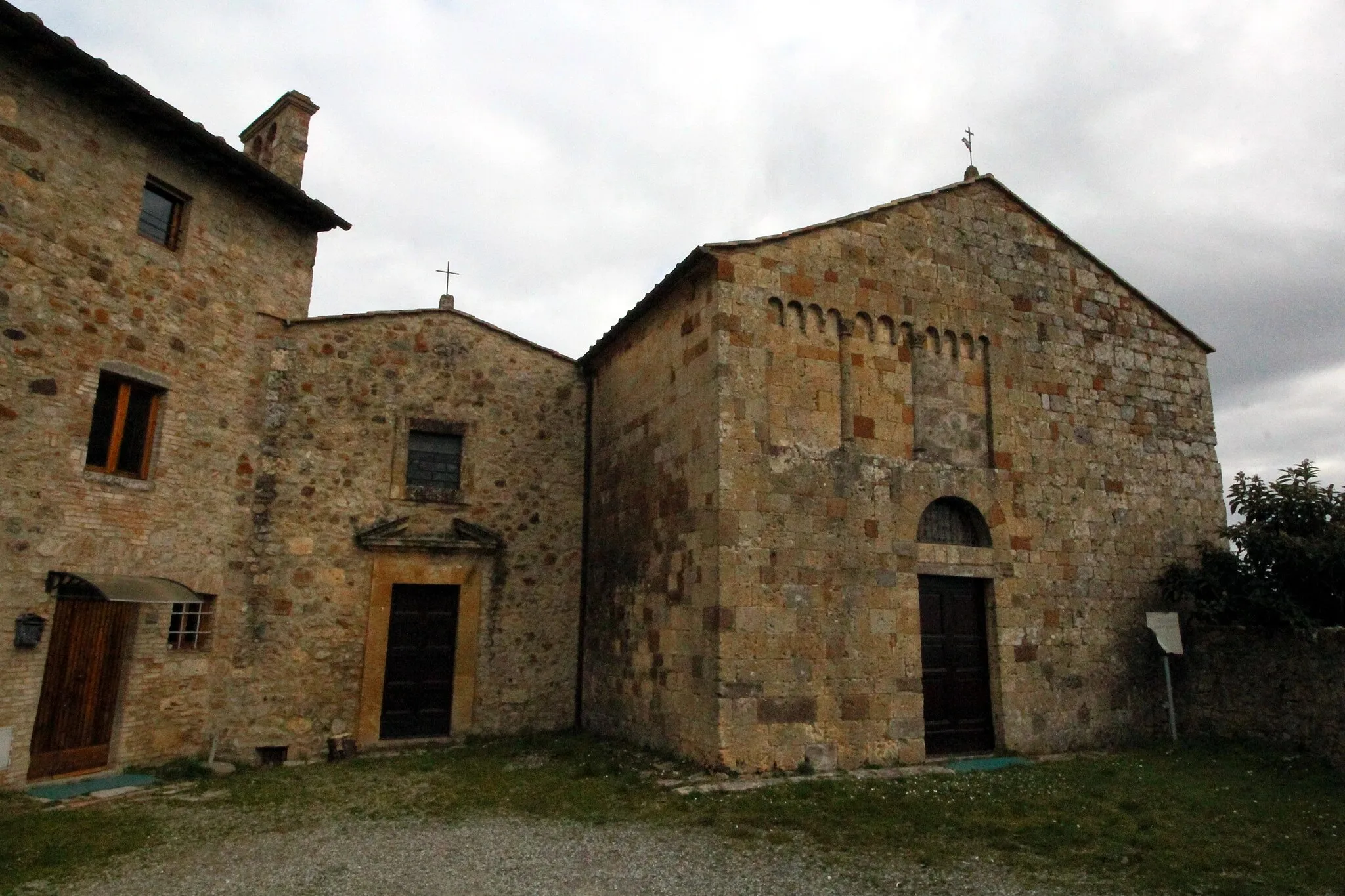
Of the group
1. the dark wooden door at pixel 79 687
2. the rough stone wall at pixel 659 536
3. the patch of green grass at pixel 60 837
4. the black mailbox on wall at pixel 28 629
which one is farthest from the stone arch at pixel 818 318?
the black mailbox on wall at pixel 28 629

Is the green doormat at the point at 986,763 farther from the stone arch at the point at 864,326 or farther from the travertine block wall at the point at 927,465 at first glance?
the stone arch at the point at 864,326

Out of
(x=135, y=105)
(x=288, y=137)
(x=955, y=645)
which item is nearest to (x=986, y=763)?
(x=955, y=645)

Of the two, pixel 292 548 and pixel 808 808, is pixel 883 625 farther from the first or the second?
pixel 292 548

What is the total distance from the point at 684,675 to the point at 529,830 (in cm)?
280

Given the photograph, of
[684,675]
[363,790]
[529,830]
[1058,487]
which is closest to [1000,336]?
[1058,487]

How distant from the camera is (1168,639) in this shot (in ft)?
35.9

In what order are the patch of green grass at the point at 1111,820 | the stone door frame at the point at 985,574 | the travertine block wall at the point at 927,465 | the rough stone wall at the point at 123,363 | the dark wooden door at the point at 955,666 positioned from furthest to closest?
the stone door frame at the point at 985,574 → the dark wooden door at the point at 955,666 → the travertine block wall at the point at 927,465 → the rough stone wall at the point at 123,363 → the patch of green grass at the point at 1111,820

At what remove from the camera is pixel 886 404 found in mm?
10398

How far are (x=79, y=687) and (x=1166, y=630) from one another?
13.4 metres

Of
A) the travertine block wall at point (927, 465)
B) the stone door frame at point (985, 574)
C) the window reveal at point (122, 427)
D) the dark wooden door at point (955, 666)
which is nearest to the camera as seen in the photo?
the travertine block wall at point (927, 465)

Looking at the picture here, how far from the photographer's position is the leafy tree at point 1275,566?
10016 mm

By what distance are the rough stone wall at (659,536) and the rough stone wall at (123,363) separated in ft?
16.3

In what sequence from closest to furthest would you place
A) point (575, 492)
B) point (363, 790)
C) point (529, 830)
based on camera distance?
point (529, 830) < point (363, 790) < point (575, 492)

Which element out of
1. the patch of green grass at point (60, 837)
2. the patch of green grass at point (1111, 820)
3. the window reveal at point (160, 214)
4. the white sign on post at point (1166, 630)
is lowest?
the patch of green grass at point (60, 837)
